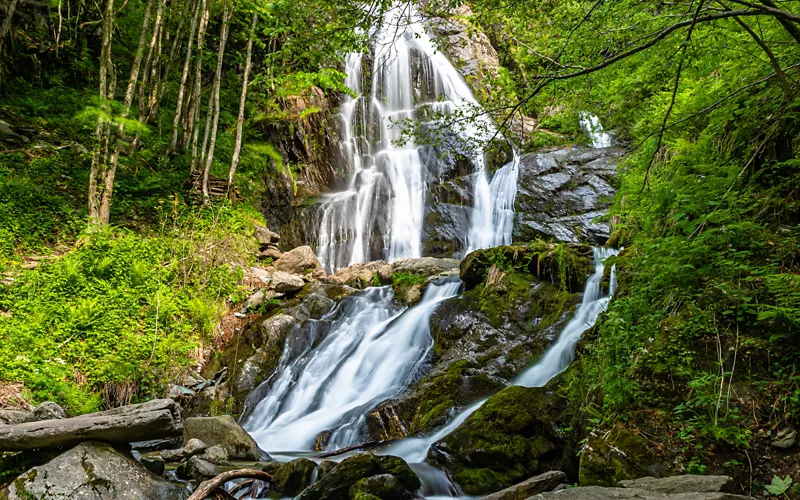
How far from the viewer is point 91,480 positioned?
393 centimetres

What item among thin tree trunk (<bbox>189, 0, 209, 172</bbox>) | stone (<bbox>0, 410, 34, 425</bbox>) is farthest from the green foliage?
thin tree trunk (<bbox>189, 0, 209, 172</bbox>)

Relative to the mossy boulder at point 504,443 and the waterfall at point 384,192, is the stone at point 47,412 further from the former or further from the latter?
the waterfall at point 384,192

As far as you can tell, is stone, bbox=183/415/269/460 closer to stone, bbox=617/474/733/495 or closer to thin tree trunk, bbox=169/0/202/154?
stone, bbox=617/474/733/495

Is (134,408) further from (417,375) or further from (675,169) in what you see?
(675,169)

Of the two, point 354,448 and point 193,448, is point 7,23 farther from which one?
point 354,448

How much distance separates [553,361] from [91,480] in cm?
552

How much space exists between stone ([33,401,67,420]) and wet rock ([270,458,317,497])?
2.41 m

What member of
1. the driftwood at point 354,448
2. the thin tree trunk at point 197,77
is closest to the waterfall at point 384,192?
the thin tree trunk at point 197,77

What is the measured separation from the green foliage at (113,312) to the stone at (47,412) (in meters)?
0.81

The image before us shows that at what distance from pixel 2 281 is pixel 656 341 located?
8619 mm

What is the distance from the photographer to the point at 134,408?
14.5 ft

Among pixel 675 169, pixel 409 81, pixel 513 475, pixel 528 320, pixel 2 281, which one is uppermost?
pixel 409 81

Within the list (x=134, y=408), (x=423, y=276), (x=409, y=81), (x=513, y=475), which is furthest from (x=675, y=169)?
(x=409, y=81)

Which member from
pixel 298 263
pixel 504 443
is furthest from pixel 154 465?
pixel 298 263
